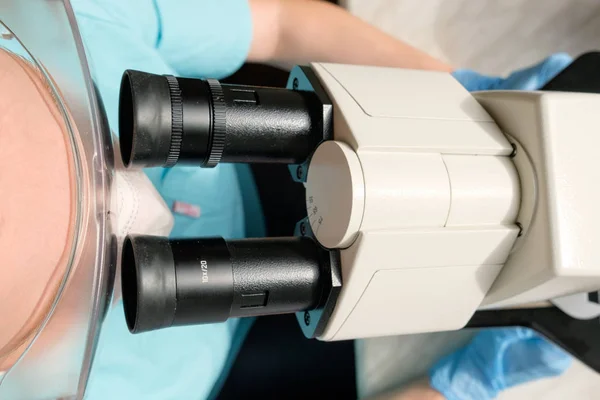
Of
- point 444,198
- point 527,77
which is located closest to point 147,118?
point 444,198

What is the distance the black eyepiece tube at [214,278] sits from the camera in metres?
0.37

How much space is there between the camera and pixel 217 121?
1.30ft

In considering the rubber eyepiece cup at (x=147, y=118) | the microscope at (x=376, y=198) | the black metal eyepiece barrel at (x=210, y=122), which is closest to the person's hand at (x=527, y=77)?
the microscope at (x=376, y=198)

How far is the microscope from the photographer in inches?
15.2

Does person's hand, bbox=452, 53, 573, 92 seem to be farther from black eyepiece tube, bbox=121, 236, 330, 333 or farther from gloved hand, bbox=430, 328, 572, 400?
black eyepiece tube, bbox=121, 236, 330, 333

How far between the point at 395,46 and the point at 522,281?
436 mm

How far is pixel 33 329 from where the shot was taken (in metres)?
0.32

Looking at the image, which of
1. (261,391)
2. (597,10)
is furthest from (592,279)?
(597,10)

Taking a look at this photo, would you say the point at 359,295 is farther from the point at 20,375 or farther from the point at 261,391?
the point at 261,391

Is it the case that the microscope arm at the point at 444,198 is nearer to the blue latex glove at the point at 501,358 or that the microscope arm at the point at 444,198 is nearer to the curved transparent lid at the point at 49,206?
the curved transparent lid at the point at 49,206

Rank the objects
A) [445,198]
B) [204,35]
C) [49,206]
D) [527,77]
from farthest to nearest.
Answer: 1. [527,77]
2. [204,35]
3. [445,198]
4. [49,206]

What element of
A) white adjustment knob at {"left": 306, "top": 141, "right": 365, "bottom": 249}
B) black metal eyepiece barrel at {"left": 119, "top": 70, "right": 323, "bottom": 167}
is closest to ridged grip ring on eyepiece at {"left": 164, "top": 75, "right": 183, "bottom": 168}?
black metal eyepiece barrel at {"left": 119, "top": 70, "right": 323, "bottom": 167}

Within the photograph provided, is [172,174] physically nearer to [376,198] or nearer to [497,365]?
[376,198]

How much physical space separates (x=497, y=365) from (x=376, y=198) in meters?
0.46
